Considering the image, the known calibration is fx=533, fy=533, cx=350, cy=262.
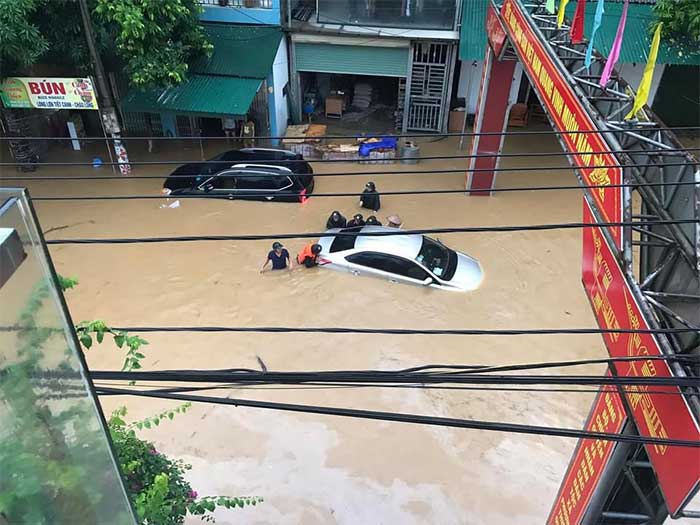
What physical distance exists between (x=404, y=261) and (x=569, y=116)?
3820 mm

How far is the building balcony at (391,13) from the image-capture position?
45.2ft

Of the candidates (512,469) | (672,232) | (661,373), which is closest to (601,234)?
(672,232)

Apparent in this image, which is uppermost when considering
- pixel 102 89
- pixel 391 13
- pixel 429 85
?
pixel 391 13

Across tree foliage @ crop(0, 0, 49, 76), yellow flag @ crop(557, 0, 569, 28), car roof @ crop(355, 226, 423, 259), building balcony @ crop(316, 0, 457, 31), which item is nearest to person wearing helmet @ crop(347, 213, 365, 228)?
car roof @ crop(355, 226, 423, 259)

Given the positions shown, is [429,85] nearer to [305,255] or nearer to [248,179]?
[248,179]

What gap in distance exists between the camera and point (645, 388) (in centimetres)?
368

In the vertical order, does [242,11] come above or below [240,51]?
above

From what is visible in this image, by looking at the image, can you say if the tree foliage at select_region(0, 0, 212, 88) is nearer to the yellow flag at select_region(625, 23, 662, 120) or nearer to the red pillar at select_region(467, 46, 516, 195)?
the red pillar at select_region(467, 46, 516, 195)

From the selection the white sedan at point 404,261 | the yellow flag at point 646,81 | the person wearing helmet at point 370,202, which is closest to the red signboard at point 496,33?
Answer: the person wearing helmet at point 370,202

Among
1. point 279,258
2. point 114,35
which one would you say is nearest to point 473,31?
point 279,258

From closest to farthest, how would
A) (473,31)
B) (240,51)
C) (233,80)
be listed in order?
(233,80) → (240,51) → (473,31)

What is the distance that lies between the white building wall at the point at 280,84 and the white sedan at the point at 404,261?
5890mm

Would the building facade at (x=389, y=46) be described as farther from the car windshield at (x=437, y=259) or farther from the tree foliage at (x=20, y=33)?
the car windshield at (x=437, y=259)

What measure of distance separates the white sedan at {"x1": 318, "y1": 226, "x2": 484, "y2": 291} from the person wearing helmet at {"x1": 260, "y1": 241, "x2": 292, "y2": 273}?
0.63 m
